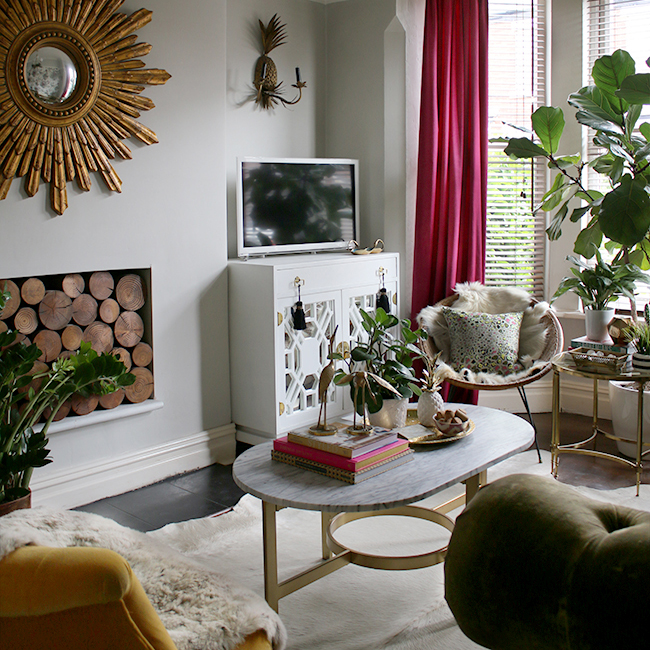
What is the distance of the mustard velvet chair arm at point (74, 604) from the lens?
1.14 meters

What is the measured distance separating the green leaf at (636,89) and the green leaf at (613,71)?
7.9 inches

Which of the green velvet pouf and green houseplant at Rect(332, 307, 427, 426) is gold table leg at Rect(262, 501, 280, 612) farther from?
the green velvet pouf

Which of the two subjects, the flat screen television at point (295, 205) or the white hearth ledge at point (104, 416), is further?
the flat screen television at point (295, 205)

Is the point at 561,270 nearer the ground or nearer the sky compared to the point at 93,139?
nearer the ground

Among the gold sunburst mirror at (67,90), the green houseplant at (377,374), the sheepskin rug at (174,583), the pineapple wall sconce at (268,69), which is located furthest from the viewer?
the pineapple wall sconce at (268,69)

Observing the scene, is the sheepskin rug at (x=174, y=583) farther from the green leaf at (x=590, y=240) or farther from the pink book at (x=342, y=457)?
the green leaf at (x=590, y=240)

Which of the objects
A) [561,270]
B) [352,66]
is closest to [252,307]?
[352,66]

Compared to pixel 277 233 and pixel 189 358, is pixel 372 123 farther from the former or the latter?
pixel 189 358

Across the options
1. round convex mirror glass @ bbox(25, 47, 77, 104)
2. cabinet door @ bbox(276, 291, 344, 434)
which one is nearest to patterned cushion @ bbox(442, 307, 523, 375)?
cabinet door @ bbox(276, 291, 344, 434)

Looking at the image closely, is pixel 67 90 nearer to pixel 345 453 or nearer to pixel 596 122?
pixel 345 453

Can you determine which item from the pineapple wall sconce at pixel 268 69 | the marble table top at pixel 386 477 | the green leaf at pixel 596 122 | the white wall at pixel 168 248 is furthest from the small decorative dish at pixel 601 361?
the pineapple wall sconce at pixel 268 69

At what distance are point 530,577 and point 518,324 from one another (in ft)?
9.78

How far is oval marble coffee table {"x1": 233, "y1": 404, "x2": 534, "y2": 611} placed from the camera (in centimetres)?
190

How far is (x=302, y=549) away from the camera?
2.61 metres
